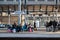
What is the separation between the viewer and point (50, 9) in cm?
3716

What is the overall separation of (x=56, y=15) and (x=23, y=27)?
13.4 m

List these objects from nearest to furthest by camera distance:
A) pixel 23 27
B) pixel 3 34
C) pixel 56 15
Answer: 1. pixel 3 34
2. pixel 23 27
3. pixel 56 15

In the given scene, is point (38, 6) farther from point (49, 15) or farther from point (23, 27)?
point (23, 27)

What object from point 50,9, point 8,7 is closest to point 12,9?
point 8,7

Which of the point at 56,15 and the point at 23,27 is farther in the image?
the point at 56,15

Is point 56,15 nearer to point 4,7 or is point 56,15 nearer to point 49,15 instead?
point 49,15

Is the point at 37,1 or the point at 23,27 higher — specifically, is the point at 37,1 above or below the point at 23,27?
above

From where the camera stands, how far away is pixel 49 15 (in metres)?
35.6

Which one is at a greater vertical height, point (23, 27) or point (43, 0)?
point (43, 0)

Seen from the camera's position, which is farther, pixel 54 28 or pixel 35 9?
pixel 35 9

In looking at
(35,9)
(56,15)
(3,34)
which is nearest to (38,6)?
(35,9)

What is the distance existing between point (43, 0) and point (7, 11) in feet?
18.7

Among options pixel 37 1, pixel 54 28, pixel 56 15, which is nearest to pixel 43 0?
pixel 37 1


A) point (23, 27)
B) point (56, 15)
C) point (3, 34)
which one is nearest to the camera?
point (3, 34)
